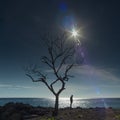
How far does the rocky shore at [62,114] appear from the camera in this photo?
34.1m

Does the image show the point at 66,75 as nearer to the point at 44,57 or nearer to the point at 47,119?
the point at 44,57

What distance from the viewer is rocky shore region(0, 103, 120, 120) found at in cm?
3414

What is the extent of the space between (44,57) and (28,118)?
27.2 ft

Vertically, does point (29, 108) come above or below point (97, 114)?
above

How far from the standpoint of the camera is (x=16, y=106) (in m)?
46.9

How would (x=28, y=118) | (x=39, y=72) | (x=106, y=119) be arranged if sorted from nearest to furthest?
(x=106, y=119) → (x=28, y=118) → (x=39, y=72)

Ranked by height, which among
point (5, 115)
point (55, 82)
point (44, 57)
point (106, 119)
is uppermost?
point (44, 57)

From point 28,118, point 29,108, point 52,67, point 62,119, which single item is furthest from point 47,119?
point 29,108

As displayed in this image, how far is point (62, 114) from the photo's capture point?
124 ft

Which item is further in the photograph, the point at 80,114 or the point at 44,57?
the point at 44,57

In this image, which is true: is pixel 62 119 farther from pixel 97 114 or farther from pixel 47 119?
pixel 97 114

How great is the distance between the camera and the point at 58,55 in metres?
41.4

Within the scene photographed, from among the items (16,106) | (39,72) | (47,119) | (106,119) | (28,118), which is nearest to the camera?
(106,119)

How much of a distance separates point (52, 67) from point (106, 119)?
11583mm
